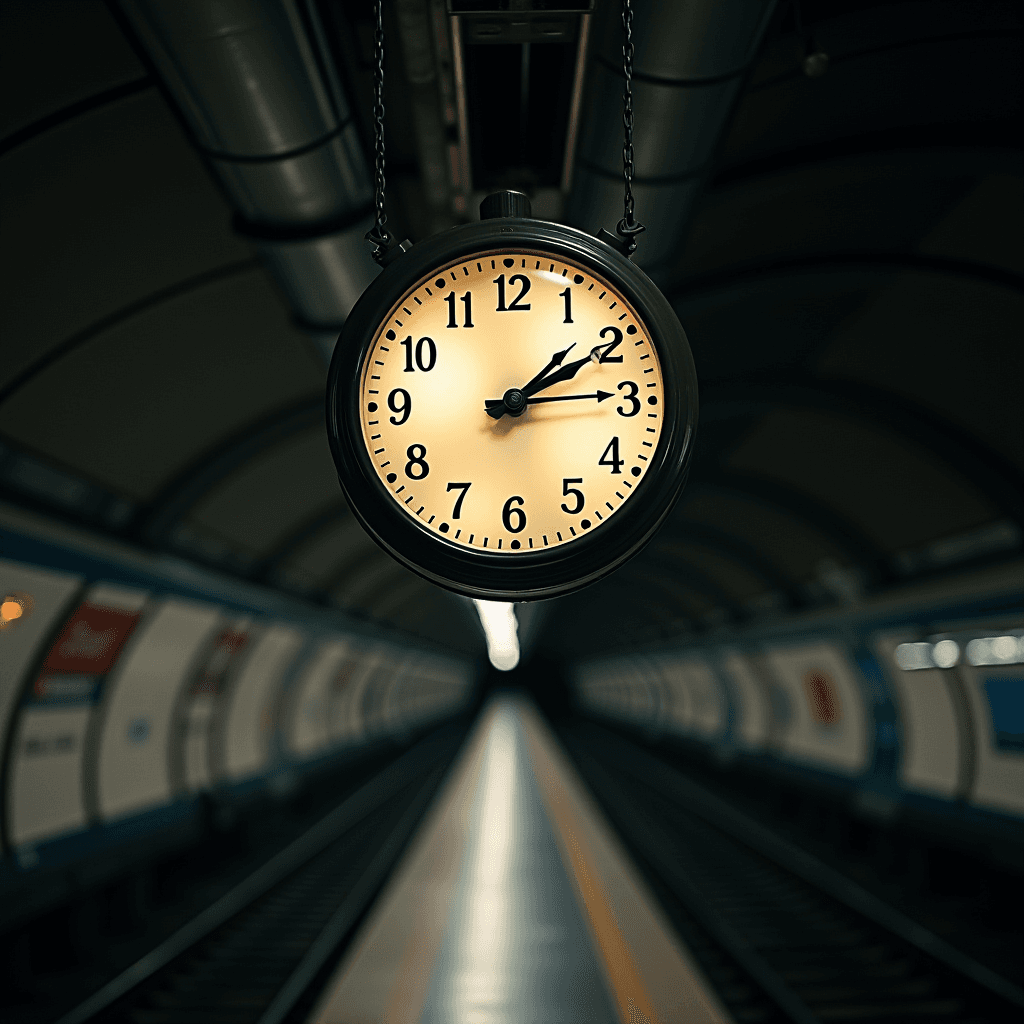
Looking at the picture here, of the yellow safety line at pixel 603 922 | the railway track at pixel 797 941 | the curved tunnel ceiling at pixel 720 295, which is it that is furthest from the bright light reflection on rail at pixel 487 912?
the curved tunnel ceiling at pixel 720 295

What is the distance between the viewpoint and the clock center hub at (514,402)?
1.89 m

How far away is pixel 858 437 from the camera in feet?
24.0

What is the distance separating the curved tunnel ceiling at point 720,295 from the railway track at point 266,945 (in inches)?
132

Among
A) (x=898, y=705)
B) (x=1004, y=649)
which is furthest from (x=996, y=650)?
(x=898, y=705)

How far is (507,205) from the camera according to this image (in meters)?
2.13

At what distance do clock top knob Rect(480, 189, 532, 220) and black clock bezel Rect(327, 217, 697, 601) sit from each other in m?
0.28

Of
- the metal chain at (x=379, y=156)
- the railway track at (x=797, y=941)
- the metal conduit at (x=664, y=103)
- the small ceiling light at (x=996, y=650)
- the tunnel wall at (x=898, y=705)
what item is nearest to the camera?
the metal chain at (x=379, y=156)

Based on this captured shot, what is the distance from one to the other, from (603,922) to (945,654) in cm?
428

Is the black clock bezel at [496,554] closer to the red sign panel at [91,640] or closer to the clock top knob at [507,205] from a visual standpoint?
the clock top knob at [507,205]

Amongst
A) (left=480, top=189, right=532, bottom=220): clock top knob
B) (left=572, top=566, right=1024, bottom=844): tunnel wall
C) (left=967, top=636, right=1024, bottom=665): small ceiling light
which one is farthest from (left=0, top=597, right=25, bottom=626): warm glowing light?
(left=967, top=636, right=1024, bottom=665): small ceiling light

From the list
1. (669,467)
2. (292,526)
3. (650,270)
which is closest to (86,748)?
(292,526)

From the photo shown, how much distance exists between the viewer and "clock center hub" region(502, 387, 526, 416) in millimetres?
1886

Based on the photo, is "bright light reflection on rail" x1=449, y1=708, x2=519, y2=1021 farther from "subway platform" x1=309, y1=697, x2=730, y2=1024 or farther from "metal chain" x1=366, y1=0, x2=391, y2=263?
"metal chain" x1=366, y1=0, x2=391, y2=263

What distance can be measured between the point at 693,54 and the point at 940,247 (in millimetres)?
3440
